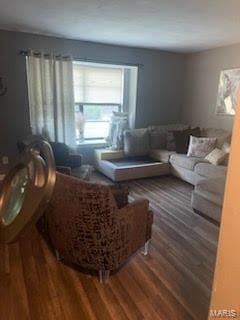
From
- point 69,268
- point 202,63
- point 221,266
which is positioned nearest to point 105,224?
point 69,268

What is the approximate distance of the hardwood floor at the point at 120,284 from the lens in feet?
5.83

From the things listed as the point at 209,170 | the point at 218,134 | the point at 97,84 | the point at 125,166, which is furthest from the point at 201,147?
the point at 97,84

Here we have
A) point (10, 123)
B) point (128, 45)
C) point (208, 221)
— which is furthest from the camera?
point (128, 45)

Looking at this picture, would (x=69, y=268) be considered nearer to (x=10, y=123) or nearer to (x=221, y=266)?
(x=221, y=266)

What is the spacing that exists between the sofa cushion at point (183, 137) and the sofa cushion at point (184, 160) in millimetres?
195

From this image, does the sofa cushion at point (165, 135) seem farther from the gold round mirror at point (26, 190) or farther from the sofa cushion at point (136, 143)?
the gold round mirror at point (26, 190)

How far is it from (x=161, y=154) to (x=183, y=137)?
540 millimetres

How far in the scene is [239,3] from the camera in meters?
2.51

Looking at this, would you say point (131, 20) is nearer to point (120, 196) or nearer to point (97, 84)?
point (97, 84)

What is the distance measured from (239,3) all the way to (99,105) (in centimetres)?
317

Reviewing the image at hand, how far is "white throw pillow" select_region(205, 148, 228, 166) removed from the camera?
4.03m

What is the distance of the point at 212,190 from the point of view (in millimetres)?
3037

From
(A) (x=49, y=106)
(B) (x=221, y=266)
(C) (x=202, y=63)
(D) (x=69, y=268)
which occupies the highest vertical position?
(C) (x=202, y=63)

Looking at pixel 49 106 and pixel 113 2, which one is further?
pixel 49 106
